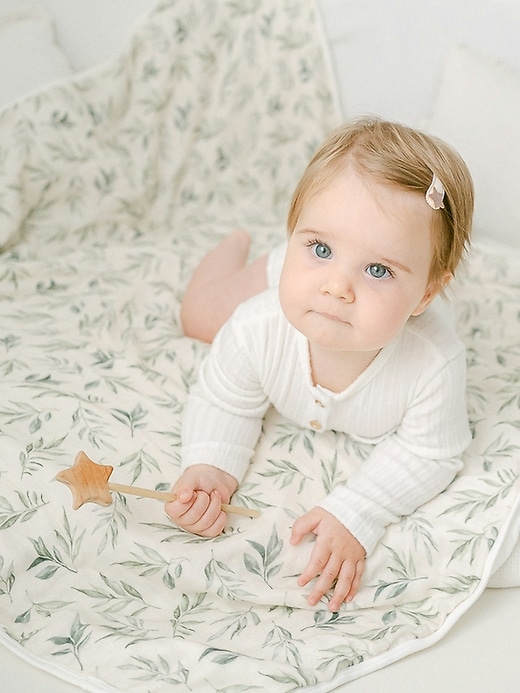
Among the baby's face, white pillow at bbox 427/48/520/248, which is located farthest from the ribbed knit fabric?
white pillow at bbox 427/48/520/248

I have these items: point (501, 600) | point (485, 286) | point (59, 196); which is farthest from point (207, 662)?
point (59, 196)

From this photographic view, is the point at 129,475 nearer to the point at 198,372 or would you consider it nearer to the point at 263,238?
the point at 198,372

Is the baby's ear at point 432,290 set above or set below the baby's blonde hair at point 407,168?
below

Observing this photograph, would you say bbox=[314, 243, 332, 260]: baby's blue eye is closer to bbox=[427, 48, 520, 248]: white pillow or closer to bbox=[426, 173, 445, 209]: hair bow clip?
bbox=[426, 173, 445, 209]: hair bow clip

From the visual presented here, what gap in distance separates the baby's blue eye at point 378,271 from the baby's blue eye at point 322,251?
5 cm

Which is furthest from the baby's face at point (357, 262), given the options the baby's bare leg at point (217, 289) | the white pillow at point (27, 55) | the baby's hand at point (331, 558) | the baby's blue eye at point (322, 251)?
the white pillow at point (27, 55)

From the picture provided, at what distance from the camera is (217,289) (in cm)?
144

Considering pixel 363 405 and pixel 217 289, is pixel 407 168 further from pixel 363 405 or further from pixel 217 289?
pixel 217 289

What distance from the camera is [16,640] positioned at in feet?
3.26

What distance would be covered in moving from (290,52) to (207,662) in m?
1.28

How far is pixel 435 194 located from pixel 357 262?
11 cm

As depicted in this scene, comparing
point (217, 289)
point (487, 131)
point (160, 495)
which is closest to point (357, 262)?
Answer: point (160, 495)

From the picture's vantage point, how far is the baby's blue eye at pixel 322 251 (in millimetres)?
1016

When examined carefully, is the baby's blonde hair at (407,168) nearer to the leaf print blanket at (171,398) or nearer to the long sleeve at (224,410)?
the long sleeve at (224,410)
